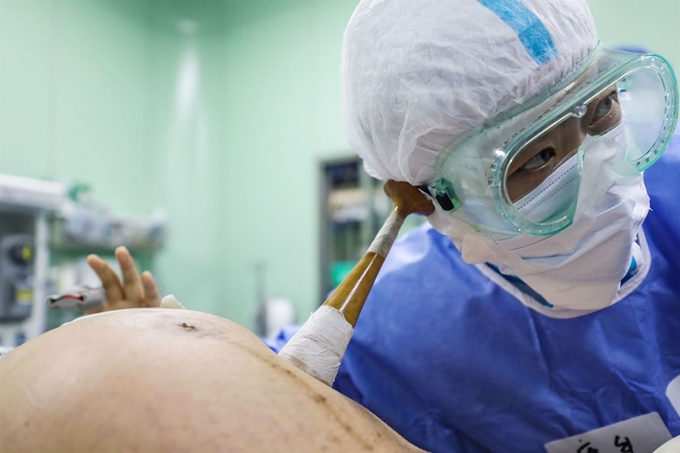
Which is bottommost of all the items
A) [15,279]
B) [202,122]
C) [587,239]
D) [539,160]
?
[15,279]

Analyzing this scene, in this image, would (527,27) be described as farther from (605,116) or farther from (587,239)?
(587,239)

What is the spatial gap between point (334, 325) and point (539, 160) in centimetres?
39

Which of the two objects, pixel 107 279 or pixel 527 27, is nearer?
pixel 527 27

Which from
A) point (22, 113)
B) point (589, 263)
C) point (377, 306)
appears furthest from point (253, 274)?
point (589, 263)

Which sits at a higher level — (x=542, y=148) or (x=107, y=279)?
(x=542, y=148)

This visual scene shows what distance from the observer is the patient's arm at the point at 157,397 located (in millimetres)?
436

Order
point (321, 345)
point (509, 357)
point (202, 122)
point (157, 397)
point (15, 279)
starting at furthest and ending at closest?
point (202, 122)
point (15, 279)
point (509, 357)
point (321, 345)
point (157, 397)

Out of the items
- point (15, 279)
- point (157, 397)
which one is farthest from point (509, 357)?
point (15, 279)

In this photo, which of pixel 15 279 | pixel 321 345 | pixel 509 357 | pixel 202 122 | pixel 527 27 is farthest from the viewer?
pixel 202 122

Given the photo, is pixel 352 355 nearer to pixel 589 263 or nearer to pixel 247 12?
pixel 589 263

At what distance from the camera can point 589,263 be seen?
82 cm

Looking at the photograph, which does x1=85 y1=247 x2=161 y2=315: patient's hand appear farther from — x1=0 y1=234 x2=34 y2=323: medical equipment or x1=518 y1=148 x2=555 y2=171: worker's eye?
x1=0 y1=234 x2=34 y2=323: medical equipment

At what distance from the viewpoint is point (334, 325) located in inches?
25.2

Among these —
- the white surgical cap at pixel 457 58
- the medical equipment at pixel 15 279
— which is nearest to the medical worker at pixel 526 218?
the white surgical cap at pixel 457 58
